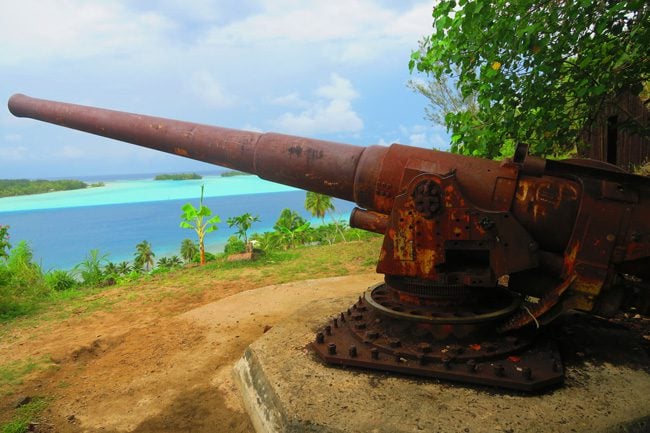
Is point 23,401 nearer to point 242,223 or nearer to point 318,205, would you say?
point 242,223

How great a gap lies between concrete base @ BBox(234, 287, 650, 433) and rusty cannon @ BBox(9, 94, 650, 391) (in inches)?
3.7

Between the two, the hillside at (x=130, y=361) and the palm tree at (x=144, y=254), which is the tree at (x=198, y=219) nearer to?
the hillside at (x=130, y=361)

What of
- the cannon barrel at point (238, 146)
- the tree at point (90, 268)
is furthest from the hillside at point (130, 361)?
the tree at point (90, 268)

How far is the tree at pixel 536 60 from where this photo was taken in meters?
3.51

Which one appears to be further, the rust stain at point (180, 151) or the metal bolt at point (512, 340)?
the rust stain at point (180, 151)

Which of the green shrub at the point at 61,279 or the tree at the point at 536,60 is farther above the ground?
the tree at the point at 536,60

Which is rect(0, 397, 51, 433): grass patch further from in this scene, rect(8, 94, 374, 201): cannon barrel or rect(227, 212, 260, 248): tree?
rect(227, 212, 260, 248): tree

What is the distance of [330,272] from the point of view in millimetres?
8250

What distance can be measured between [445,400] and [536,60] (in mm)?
2907

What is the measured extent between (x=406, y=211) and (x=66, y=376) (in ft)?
12.3

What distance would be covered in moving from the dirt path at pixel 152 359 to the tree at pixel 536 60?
9.61 feet

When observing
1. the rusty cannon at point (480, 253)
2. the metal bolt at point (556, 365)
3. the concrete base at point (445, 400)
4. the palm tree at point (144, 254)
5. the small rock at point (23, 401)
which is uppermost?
the rusty cannon at point (480, 253)

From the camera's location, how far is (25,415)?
3.49 metres

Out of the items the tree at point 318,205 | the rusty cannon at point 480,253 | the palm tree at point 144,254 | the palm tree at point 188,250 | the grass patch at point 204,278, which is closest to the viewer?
the rusty cannon at point 480,253
